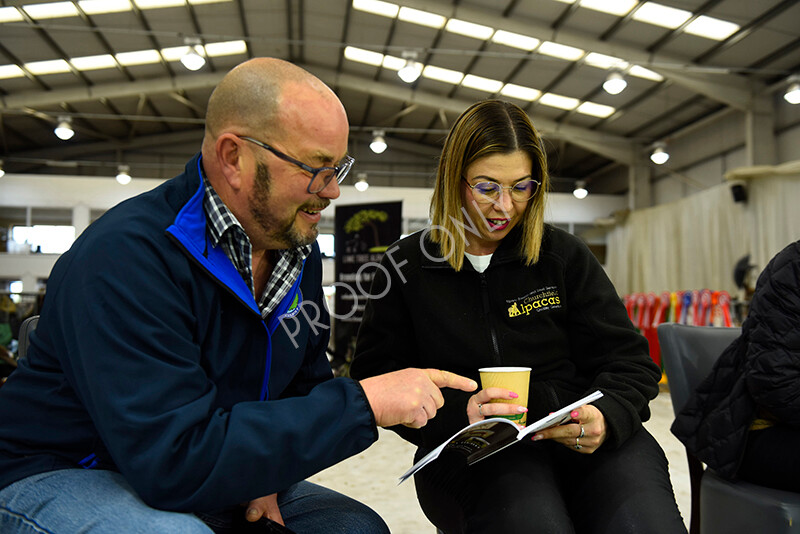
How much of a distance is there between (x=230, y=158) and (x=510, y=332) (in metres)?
0.80

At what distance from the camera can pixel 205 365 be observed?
108 cm

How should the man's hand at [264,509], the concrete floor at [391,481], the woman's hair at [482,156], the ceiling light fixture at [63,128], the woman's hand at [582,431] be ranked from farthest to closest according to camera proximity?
the ceiling light fixture at [63,128] < the concrete floor at [391,481] < the woman's hair at [482,156] < the woman's hand at [582,431] < the man's hand at [264,509]

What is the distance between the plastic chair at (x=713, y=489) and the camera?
1.51 meters

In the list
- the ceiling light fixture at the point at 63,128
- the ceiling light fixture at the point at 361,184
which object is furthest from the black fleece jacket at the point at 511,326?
the ceiling light fixture at the point at 361,184

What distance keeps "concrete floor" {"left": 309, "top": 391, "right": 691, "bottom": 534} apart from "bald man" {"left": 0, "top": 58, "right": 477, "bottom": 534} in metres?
1.72

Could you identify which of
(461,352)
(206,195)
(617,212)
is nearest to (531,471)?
(461,352)

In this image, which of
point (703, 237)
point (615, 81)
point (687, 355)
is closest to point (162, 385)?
point (687, 355)

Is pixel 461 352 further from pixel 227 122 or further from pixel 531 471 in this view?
pixel 227 122

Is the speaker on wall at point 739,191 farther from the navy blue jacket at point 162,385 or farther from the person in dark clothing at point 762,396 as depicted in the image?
the navy blue jacket at point 162,385

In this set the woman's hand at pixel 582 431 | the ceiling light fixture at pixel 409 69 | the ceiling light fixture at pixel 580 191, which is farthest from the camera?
the ceiling light fixture at pixel 580 191

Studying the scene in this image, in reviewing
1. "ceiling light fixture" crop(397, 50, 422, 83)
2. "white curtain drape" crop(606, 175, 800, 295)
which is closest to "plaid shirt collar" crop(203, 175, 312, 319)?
"ceiling light fixture" crop(397, 50, 422, 83)

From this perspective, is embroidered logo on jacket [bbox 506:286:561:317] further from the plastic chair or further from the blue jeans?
the blue jeans

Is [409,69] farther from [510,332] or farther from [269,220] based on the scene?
[269,220]

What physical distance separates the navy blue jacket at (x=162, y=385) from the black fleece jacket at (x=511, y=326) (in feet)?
1.84
